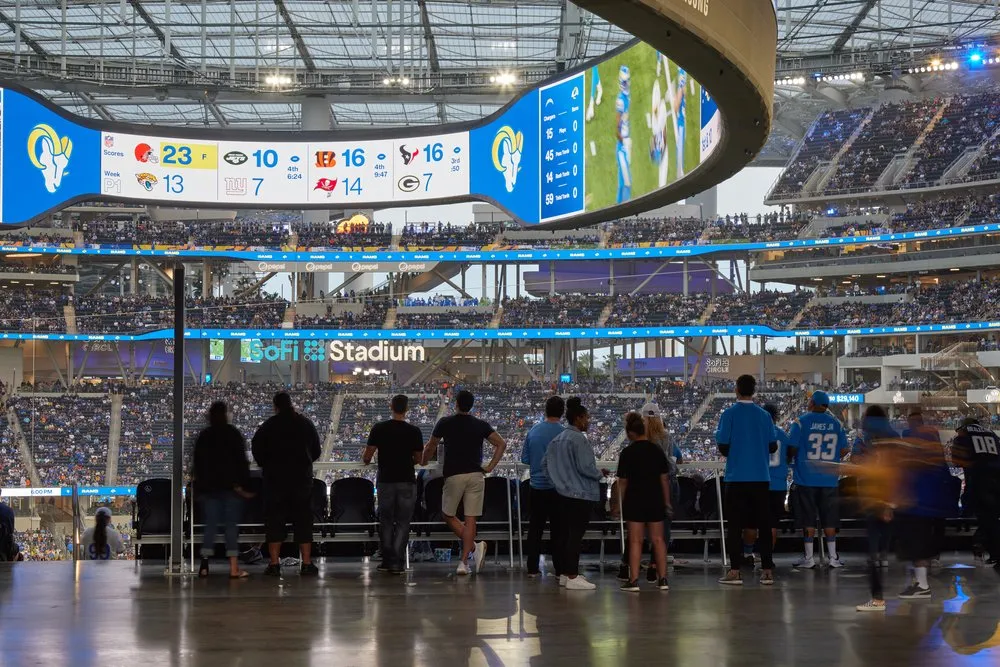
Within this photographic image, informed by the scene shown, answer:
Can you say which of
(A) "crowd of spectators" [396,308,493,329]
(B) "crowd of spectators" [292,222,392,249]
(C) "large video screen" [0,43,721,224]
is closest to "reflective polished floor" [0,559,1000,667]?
(C) "large video screen" [0,43,721,224]

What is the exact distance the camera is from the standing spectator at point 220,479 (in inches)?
392

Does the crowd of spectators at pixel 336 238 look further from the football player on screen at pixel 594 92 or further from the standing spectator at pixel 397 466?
the standing spectator at pixel 397 466

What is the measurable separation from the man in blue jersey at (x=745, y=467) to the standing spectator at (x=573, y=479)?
1080 millimetres

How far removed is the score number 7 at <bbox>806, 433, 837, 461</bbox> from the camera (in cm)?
1083

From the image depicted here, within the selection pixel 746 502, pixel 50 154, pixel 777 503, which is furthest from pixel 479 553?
pixel 50 154

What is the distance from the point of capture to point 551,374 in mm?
49812

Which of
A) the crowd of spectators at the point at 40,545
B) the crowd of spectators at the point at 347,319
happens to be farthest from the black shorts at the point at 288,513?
the crowd of spectators at the point at 347,319

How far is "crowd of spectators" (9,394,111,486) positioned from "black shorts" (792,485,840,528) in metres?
29.2

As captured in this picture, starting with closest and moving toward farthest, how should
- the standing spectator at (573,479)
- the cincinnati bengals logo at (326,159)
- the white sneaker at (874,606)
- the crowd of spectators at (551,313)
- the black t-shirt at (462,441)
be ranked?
the white sneaker at (874,606), the standing spectator at (573,479), the black t-shirt at (462,441), the cincinnati bengals logo at (326,159), the crowd of spectators at (551,313)

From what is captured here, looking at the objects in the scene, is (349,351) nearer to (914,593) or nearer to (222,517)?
(222,517)

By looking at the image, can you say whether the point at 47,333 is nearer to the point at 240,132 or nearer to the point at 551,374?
the point at 551,374

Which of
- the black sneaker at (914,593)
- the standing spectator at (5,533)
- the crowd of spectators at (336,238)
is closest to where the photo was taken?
the black sneaker at (914,593)

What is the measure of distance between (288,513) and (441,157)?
525cm

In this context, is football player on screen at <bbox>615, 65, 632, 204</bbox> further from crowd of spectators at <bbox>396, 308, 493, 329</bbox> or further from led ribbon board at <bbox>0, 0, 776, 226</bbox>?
crowd of spectators at <bbox>396, 308, 493, 329</bbox>
